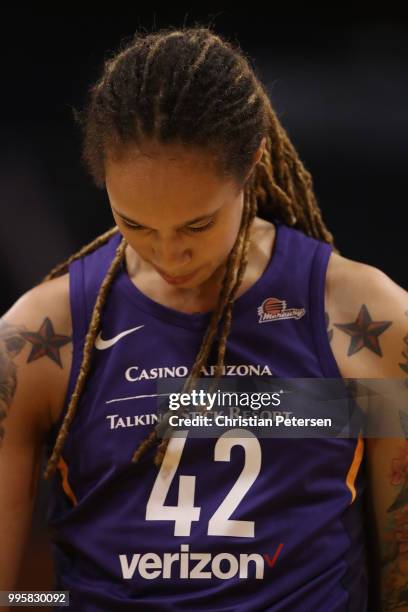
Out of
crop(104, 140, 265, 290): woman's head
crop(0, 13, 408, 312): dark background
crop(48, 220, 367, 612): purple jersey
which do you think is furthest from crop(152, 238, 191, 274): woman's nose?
crop(0, 13, 408, 312): dark background

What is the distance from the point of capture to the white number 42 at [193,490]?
3.08 feet

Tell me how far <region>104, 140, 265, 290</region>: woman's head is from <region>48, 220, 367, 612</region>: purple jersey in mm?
113

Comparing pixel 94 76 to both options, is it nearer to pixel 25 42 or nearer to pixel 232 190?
pixel 25 42

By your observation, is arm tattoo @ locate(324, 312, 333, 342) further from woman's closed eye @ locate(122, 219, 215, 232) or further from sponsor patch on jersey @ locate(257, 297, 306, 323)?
woman's closed eye @ locate(122, 219, 215, 232)

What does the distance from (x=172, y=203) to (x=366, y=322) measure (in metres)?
0.27

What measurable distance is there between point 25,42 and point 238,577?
2.28 ft

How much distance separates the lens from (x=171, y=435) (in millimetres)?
959

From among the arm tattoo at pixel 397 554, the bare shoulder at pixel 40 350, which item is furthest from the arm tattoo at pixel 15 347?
the arm tattoo at pixel 397 554

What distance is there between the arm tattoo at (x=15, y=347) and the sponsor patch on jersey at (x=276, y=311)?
21cm

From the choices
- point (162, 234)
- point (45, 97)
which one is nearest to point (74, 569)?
point (162, 234)

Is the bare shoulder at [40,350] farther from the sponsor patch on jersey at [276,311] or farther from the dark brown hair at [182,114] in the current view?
the sponsor patch on jersey at [276,311]

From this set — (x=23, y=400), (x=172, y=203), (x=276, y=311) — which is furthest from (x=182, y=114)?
(x=23, y=400)

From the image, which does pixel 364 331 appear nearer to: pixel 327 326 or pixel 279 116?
pixel 327 326

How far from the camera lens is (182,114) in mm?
838
